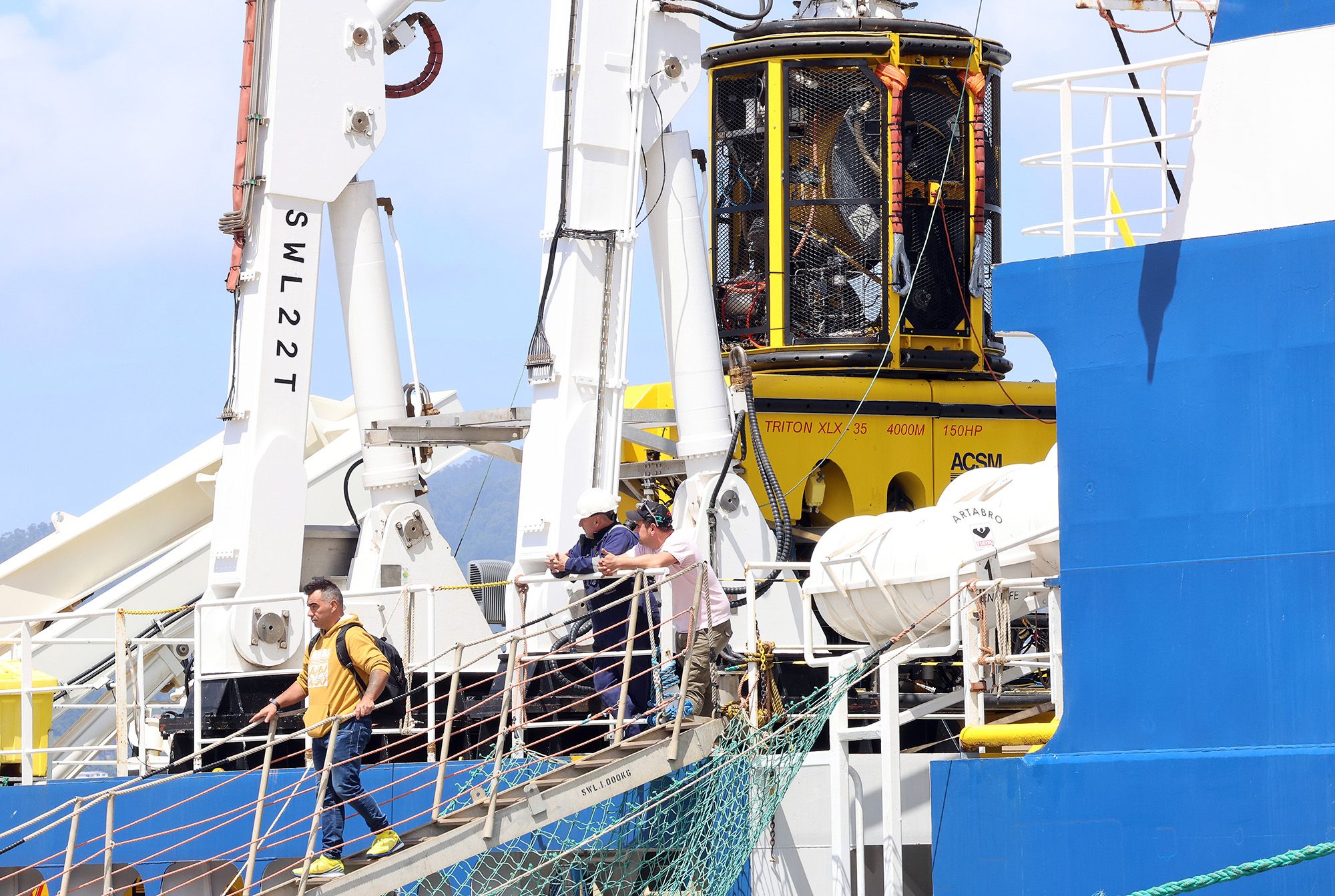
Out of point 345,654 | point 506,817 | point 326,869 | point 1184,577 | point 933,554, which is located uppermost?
point 933,554

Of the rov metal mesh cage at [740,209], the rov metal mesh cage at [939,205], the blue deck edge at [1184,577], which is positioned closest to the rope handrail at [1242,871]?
the blue deck edge at [1184,577]

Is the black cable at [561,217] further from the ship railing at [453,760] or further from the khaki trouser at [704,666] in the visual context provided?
the khaki trouser at [704,666]

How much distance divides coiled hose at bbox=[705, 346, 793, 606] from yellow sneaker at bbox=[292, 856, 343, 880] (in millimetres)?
3756

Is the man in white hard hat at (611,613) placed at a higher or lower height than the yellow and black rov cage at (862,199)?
lower

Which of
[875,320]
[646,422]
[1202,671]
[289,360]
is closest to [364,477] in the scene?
[289,360]

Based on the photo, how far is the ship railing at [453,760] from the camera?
10500 millimetres

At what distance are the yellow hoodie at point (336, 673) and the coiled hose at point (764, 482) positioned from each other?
3.34 m

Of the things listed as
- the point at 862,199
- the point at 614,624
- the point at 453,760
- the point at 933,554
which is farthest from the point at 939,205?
the point at 453,760

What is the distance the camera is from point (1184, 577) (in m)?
9.30

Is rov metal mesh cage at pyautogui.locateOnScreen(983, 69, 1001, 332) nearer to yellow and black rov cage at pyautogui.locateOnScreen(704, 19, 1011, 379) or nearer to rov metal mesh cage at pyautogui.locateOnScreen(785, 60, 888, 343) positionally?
yellow and black rov cage at pyautogui.locateOnScreen(704, 19, 1011, 379)

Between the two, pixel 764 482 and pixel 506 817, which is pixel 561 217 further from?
pixel 506 817

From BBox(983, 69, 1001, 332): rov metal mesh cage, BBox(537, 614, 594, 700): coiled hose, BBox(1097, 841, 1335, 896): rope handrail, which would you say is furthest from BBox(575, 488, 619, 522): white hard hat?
BBox(983, 69, 1001, 332): rov metal mesh cage

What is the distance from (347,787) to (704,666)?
213cm

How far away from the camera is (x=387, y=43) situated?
15961 millimetres
